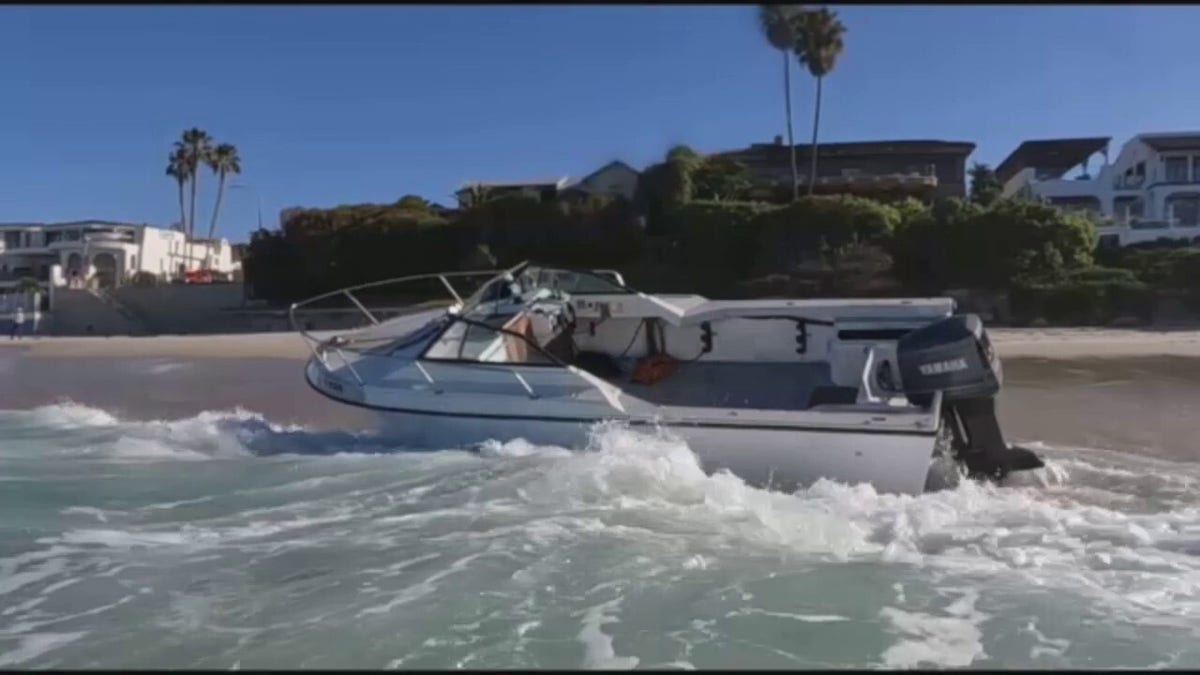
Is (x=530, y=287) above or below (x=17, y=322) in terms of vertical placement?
above

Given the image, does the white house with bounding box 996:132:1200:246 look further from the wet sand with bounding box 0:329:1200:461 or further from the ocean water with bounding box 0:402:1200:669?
the ocean water with bounding box 0:402:1200:669

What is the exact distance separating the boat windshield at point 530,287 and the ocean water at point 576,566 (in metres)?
1.96

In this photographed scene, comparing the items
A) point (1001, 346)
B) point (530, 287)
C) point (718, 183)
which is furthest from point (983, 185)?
point (530, 287)

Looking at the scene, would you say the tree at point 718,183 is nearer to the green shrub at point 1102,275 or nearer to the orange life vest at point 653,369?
the green shrub at point 1102,275

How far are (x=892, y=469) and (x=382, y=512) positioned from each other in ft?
13.1

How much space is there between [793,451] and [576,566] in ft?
8.62

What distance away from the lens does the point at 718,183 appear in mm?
49938

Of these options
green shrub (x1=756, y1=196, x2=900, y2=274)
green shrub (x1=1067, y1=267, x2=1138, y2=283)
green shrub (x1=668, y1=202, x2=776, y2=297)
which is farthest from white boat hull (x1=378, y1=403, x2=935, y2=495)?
green shrub (x1=668, y1=202, x2=776, y2=297)

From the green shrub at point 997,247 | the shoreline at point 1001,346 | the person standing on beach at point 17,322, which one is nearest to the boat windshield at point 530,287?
the shoreline at point 1001,346

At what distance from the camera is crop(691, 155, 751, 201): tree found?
4928 cm

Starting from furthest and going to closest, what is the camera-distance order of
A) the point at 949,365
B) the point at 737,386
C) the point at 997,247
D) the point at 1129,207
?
the point at 1129,207
the point at 997,247
the point at 737,386
the point at 949,365

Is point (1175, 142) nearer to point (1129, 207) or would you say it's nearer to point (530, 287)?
point (1129, 207)

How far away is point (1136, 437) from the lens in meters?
13.4

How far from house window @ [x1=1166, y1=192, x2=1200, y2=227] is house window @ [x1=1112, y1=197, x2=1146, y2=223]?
1778 mm
